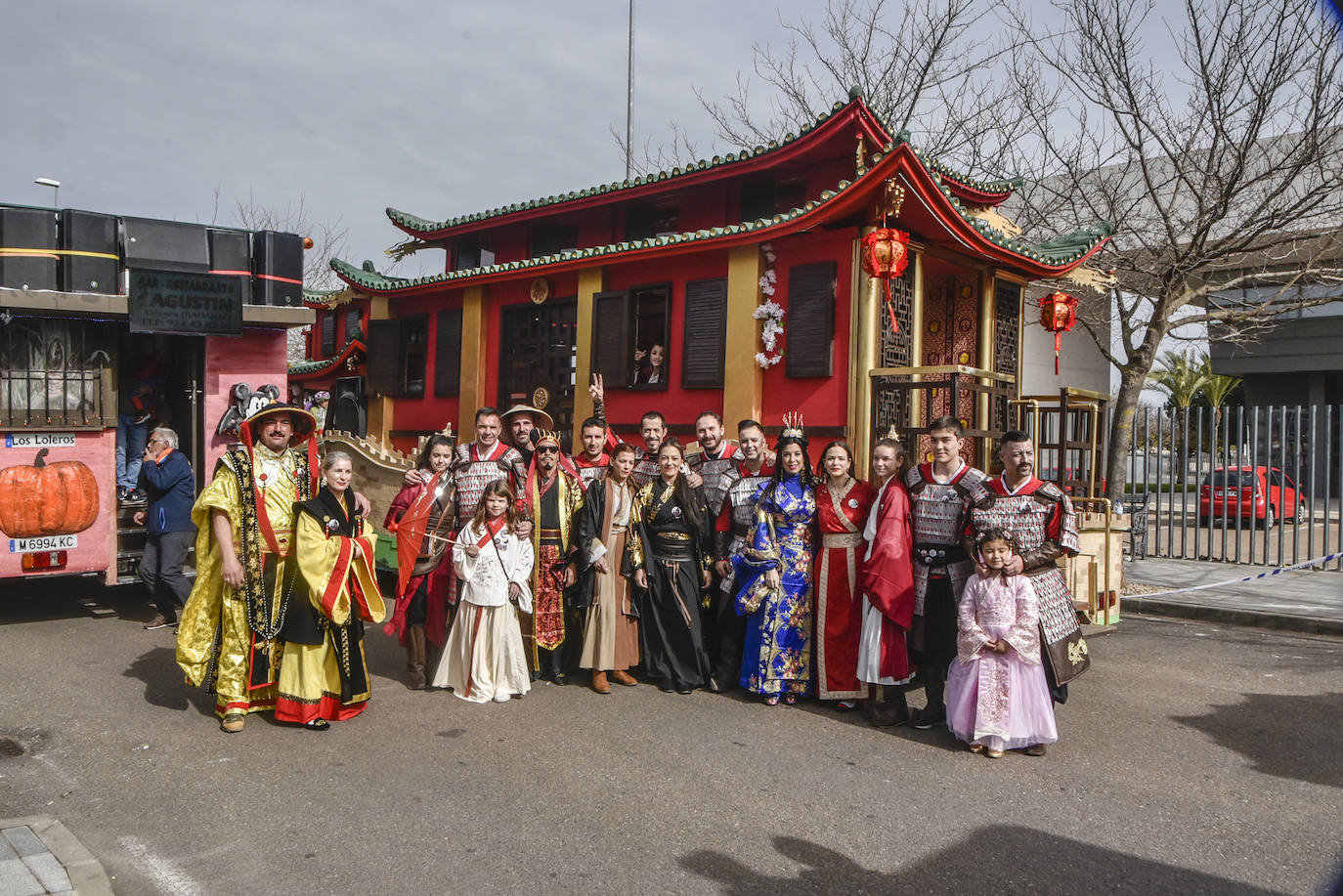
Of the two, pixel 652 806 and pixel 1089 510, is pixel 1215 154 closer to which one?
pixel 1089 510

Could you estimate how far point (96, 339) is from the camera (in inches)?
320

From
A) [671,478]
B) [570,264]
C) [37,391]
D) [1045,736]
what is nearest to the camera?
[1045,736]

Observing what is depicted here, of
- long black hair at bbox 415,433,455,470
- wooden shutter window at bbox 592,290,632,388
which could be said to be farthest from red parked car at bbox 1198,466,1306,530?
long black hair at bbox 415,433,455,470

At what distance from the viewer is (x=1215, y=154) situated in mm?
11914

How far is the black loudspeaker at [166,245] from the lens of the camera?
8078 millimetres

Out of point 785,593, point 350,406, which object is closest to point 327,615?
point 785,593

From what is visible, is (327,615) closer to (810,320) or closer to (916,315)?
(810,320)

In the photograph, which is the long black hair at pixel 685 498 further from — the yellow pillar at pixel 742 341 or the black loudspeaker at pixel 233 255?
the black loudspeaker at pixel 233 255

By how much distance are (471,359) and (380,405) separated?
2.36m

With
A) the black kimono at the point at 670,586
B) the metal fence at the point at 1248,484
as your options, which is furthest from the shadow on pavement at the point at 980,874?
the metal fence at the point at 1248,484

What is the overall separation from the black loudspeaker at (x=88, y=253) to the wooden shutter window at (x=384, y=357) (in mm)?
6306

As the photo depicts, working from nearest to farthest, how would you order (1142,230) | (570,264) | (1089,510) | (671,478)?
(671,478), (1089,510), (570,264), (1142,230)

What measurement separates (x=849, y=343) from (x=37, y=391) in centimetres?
725

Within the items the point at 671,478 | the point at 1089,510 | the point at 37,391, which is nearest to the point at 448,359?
the point at 37,391
